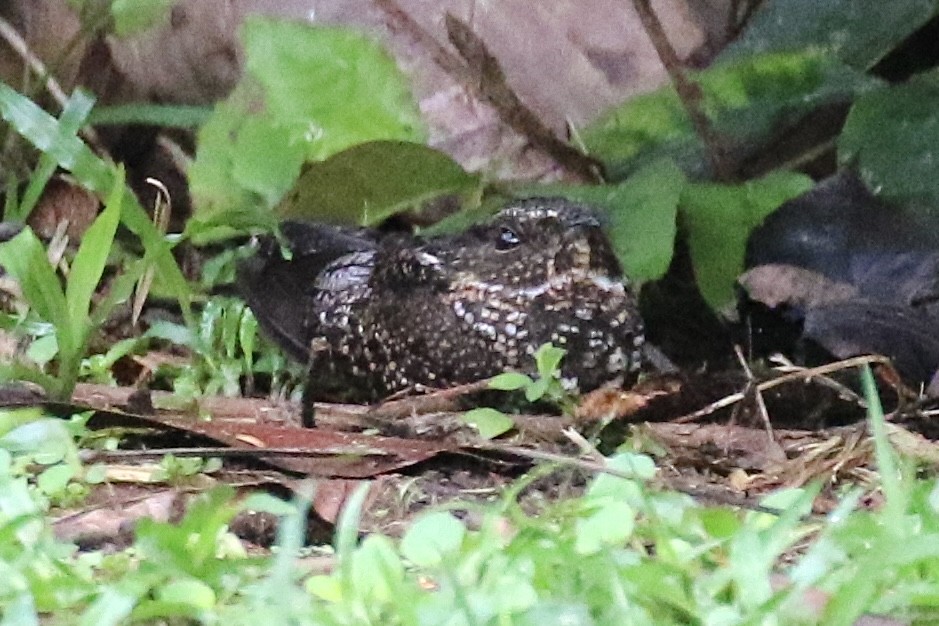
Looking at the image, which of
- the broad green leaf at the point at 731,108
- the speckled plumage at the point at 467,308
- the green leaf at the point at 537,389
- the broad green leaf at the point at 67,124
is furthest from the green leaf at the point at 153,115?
the green leaf at the point at 537,389

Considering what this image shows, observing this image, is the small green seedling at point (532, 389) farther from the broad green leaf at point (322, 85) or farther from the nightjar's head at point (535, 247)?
the broad green leaf at point (322, 85)

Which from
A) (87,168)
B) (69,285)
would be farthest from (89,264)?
(87,168)

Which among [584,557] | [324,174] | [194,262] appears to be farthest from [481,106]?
[584,557]

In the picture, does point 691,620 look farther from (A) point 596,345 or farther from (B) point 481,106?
(B) point 481,106

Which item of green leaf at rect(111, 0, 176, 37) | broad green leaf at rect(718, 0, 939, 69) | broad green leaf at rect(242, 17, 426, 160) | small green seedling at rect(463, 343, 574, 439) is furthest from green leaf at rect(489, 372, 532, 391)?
green leaf at rect(111, 0, 176, 37)

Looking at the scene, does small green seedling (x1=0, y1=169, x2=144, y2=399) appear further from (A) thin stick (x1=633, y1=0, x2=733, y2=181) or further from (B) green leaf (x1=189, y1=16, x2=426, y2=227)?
(A) thin stick (x1=633, y1=0, x2=733, y2=181)

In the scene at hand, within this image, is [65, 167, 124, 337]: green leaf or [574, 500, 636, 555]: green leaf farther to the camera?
[65, 167, 124, 337]: green leaf

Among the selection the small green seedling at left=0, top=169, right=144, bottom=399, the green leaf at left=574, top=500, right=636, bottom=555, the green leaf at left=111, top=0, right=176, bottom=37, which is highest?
the green leaf at left=111, top=0, right=176, bottom=37
